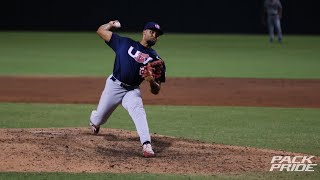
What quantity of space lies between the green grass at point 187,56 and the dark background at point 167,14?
3.62ft

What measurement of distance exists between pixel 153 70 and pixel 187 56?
15.4m

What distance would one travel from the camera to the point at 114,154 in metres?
7.87

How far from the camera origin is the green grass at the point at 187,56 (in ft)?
60.6

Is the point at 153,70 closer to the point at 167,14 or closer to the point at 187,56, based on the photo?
the point at 187,56

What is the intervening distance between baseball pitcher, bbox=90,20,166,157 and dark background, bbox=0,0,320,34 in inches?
1015

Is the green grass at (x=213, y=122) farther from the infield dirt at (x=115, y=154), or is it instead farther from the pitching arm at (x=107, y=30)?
the pitching arm at (x=107, y=30)

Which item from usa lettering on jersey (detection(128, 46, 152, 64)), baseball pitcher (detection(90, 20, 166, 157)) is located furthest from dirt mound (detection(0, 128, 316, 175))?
usa lettering on jersey (detection(128, 46, 152, 64))

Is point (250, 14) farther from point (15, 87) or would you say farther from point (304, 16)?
point (15, 87)

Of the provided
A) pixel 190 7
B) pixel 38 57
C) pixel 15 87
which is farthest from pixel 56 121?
pixel 190 7

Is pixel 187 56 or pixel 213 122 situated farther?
pixel 187 56

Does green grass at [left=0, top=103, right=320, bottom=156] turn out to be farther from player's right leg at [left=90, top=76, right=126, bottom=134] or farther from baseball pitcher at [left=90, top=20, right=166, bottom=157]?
baseball pitcher at [left=90, top=20, right=166, bottom=157]

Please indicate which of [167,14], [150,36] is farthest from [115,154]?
[167,14]

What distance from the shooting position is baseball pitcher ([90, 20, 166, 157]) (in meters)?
7.90

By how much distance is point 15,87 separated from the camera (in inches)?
589
